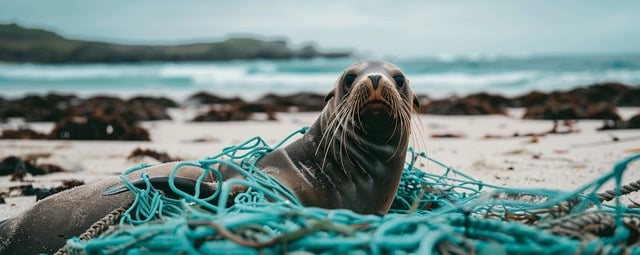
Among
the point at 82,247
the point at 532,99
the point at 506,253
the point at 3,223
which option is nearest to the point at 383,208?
the point at 506,253

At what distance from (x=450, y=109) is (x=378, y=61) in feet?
26.4

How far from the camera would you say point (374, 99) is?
9.17 feet

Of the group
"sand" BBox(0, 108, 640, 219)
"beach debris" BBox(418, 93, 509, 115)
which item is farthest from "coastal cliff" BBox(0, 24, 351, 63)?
"sand" BBox(0, 108, 640, 219)

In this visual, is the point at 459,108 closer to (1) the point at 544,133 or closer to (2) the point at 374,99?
(1) the point at 544,133

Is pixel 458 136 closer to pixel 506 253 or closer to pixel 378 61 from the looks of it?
pixel 378 61

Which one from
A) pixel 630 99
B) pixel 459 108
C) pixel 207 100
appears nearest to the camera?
pixel 459 108

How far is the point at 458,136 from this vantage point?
764 centimetres

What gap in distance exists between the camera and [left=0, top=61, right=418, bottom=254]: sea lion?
2.74 m

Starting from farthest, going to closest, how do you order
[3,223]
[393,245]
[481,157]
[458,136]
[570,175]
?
1. [458,136]
2. [481,157]
3. [570,175]
4. [3,223]
5. [393,245]

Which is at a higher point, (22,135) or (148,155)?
(148,155)

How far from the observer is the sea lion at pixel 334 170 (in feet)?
8.98

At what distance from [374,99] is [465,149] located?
3.89m

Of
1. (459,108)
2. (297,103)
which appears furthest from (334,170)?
(297,103)

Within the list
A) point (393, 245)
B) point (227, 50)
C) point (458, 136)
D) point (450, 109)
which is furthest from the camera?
point (227, 50)
